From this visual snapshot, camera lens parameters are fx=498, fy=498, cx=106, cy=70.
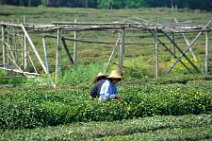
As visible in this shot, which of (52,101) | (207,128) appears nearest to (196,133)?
(207,128)

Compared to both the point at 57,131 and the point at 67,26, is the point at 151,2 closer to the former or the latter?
the point at 67,26

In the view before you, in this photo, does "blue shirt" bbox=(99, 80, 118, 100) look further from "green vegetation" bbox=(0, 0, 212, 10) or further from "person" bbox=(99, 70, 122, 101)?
"green vegetation" bbox=(0, 0, 212, 10)

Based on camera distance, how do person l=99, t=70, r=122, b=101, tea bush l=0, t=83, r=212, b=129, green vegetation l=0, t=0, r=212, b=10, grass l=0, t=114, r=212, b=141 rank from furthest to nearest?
green vegetation l=0, t=0, r=212, b=10 < person l=99, t=70, r=122, b=101 < tea bush l=0, t=83, r=212, b=129 < grass l=0, t=114, r=212, b=141

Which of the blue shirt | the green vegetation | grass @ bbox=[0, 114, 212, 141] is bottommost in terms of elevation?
grass @ bbox=[0, 114, 212, 141]

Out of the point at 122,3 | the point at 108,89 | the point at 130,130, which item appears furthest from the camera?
the point at 122,3

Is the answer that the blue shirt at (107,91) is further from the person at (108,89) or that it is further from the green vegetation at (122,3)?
the green vegetation at (122,3)

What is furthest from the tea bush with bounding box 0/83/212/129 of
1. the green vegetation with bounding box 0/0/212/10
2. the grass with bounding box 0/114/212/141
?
the green vegetation with bounding box 0/0/212/10

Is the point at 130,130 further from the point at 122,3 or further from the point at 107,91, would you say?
the point at 122,3

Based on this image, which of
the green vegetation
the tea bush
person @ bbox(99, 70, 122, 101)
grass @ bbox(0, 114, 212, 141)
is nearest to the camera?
grass @ bbox(0, 114, 212, 141)

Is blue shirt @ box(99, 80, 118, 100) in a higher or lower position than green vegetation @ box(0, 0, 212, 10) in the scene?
lower

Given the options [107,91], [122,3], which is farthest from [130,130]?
[122,3]

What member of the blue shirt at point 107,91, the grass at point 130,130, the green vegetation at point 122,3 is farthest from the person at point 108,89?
the green vegetation at point 122,3

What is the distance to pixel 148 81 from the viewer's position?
66.1 feet

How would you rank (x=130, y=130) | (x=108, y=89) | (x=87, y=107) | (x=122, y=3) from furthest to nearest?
(x=122, y=3) → (x=108, y=89) → (x=87, y=107) → (x=130, y=130)
